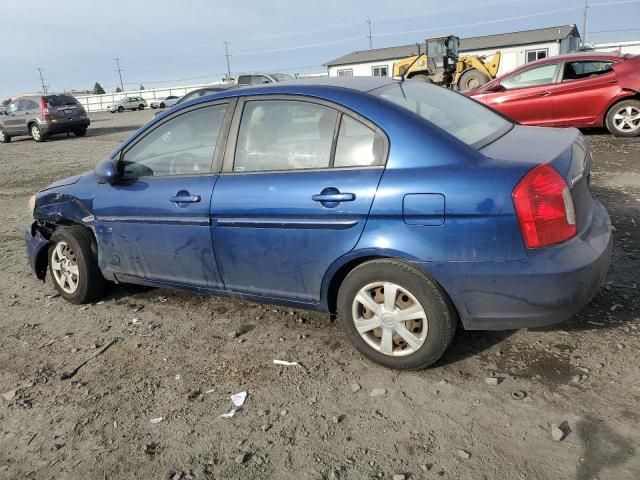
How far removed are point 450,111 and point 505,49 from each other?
136ft

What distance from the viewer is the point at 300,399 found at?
2.91 meters

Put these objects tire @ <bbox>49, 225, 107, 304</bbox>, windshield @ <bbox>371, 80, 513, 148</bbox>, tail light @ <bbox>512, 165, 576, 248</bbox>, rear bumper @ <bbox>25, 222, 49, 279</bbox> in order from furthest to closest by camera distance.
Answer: rear bumper @ <bbox>25, 222, 49, 279</bbox> < tire @ <bbox>49, 225, 107, 304</bbox> < windshield @ <bbox>371, 80, 513, 148</bbox> < tail light @ <bbox>512, 165, 576, 248</bbox>

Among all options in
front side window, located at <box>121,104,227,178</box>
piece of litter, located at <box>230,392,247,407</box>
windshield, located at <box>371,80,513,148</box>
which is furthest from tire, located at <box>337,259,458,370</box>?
front side window, located at <box>121,104,227,178</box>

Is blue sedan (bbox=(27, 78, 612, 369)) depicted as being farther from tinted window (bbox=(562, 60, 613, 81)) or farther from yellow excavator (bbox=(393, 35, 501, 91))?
yellow excavator (bbox=(393, 35, 501, 91))

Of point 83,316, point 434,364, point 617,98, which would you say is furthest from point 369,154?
point 617,98

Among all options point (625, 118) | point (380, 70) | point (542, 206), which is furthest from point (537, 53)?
point (542, 206)

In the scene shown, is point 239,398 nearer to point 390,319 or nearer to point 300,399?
point 300,399

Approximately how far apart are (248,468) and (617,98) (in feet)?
31.0

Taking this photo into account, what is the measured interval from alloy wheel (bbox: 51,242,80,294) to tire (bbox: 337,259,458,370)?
2451 mm

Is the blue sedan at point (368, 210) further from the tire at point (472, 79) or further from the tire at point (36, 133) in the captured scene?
the tire at point (472, 79)

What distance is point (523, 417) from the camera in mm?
2586

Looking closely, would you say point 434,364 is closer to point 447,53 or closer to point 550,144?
point 550,144

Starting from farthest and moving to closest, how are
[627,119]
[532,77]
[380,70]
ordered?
[380,70] < [532,77] < [627,119]

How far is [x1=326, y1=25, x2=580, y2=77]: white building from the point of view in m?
39.1
